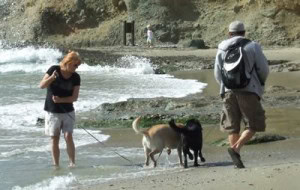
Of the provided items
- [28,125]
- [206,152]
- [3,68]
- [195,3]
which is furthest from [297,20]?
[206,152]

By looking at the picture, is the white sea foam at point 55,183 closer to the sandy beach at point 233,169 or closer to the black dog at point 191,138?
the sandy beach at point 233,169

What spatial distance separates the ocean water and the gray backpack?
150cm

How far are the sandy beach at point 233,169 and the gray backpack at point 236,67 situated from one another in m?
0.87

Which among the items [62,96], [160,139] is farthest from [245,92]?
[62,96]

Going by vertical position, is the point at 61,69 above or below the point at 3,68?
above

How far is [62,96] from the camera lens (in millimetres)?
8570

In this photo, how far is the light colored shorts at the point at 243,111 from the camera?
7199mm

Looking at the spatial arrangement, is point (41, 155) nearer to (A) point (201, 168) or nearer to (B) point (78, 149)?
(B) point (78, 149)

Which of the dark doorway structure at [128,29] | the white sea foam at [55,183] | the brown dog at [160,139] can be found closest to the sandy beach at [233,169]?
the brown dog at [160,139]

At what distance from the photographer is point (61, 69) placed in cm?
855

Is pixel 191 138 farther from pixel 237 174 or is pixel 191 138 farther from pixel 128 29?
pixel 128 29

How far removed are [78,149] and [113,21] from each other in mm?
32346

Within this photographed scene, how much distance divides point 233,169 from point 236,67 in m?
1.03

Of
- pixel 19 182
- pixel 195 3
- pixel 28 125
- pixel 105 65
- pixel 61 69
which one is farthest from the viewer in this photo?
pixel 195 3
